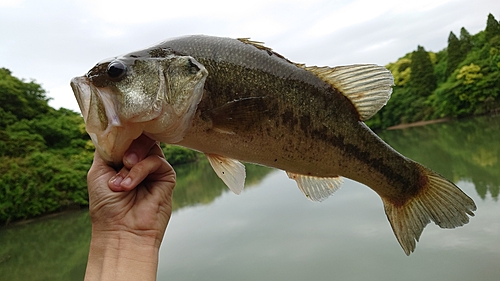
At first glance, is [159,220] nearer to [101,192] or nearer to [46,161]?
[101,192]

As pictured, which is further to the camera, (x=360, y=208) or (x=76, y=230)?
(x=76, y=230)

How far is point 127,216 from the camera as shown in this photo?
2.16 m

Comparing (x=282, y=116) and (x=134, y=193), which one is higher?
(x=282, y=116)

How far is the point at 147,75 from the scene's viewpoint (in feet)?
5.69

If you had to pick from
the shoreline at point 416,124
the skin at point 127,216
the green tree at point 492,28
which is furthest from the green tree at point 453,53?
the skin at point 127,216

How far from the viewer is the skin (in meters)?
1.96

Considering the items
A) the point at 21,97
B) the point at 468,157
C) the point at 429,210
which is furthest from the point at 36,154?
the point at 429,210

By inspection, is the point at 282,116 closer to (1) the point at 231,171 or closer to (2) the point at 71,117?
(1) the point at 231,171

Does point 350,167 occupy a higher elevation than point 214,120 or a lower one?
lower

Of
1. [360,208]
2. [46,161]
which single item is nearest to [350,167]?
[360,208]

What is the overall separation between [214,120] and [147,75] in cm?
39

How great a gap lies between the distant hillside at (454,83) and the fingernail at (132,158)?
4656 cm

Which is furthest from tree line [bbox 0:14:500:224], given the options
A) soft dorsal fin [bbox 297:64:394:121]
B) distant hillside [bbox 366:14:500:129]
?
soft dorsal fin [bbox 297:64:394:121]

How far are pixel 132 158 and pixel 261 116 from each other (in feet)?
2.38
